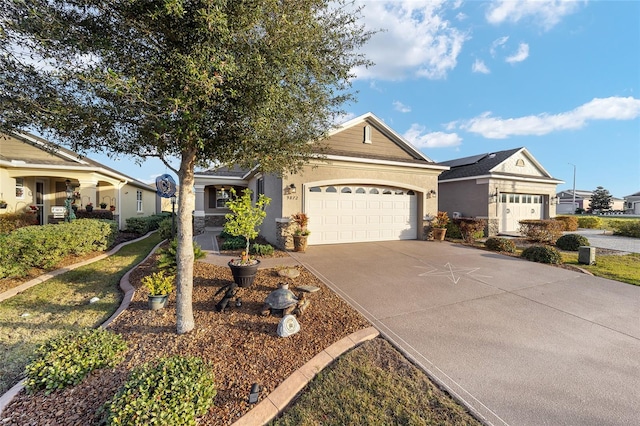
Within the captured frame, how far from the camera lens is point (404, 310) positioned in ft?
15.3

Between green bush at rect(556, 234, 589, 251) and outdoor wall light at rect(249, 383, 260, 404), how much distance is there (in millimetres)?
14236

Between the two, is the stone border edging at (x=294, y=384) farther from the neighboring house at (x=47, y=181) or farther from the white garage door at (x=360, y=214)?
the neighboring house at (x=47, y=181)

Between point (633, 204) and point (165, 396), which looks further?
point (633, 204)

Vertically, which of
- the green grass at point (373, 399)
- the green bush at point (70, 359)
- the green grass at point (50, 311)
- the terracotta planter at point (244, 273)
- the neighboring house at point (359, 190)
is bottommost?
the green grass at point (373, 399)

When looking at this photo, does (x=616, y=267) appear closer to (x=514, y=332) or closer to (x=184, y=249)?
(x=514, y=332)

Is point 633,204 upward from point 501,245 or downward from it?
upward

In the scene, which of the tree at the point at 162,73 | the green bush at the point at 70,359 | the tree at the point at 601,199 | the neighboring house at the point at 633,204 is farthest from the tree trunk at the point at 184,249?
the neighboring house at the point at 633,204

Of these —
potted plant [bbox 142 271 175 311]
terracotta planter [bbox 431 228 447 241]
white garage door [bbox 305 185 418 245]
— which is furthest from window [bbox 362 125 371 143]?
potted plant [bbox 142 271 175 311]

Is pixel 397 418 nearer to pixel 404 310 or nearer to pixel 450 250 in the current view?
pixel 404 310

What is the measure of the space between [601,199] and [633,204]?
429 inches

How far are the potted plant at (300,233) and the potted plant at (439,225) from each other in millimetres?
6935

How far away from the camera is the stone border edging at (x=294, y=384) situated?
2357 millimetres

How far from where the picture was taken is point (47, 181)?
A: 1374 centimetres

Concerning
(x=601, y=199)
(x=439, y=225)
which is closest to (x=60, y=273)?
(x=439, y=225)
